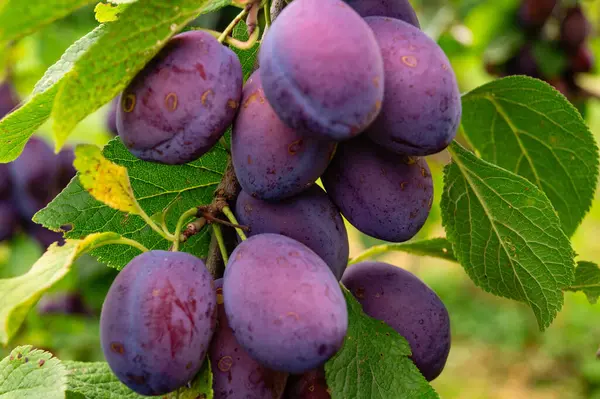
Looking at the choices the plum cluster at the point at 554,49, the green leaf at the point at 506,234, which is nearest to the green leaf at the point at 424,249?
the green leaf at the point at 506,234

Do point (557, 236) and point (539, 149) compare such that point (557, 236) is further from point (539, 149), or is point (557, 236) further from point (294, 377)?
point (294, 377)

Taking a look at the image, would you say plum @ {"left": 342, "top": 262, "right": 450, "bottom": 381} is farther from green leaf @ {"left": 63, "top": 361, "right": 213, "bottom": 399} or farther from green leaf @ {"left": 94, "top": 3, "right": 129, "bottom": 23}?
green leaf @ {"left": 94, "top": 3, "right": 129, "bottom": 23}

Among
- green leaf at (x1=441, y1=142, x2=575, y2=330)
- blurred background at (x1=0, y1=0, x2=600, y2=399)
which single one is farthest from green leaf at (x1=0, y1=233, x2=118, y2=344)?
blurred background at (x1=0, y1=0, x2=600, y2=399)

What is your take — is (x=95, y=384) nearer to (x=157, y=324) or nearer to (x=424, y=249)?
(x=157, y=324)

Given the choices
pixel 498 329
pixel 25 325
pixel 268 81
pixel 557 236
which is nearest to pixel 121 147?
pixel 268 81

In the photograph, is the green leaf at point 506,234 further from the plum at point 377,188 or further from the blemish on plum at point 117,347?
the blemish on plum at point 117,347

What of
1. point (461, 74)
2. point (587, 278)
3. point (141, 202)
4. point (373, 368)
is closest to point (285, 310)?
point (373, 368)
